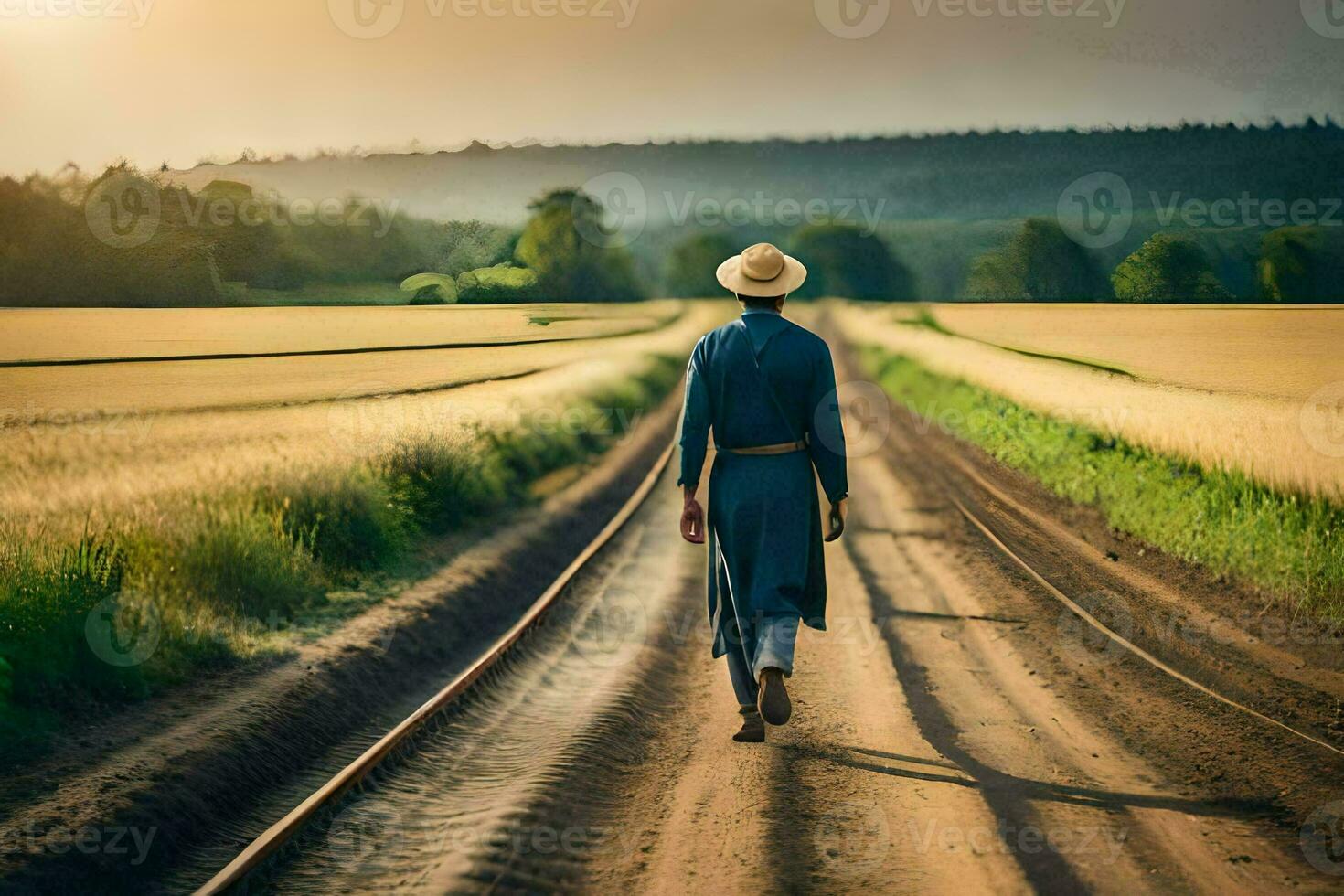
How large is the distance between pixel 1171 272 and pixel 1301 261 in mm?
2415

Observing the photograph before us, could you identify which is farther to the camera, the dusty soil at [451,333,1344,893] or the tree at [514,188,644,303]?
the tree at [514,188,644,303]

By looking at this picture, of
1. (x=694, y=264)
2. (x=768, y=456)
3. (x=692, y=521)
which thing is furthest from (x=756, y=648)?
(x=694, y=264)

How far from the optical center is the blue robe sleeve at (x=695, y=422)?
6.14 m

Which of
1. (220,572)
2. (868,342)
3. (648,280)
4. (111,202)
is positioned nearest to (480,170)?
(111,202)

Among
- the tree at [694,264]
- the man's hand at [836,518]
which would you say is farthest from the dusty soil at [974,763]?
the tree at [694,264]

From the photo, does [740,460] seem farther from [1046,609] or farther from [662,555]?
[662,555]

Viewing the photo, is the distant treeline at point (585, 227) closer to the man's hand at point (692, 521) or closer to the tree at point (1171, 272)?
the tree at point (1171, 272)

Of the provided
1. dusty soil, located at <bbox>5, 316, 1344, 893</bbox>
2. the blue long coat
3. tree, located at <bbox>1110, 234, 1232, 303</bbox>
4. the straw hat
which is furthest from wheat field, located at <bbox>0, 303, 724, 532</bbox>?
tree, located at <bbox>1110, 234, 1232, 303</bbox>

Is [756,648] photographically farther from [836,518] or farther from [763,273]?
[763,273]

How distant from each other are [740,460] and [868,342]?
130ft

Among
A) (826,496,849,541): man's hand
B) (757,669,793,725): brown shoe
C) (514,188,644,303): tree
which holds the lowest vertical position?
(757,669,793,725): brown shoe

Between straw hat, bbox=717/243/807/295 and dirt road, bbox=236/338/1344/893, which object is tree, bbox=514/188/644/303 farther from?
straw hat, bbox=717/243/807/295

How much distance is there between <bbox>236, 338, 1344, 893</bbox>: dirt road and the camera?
15.4 ft

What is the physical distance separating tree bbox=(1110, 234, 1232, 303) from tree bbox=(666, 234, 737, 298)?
48192 millimetres
